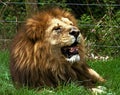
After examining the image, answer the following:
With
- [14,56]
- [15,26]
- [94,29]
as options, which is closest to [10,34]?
[15,26]

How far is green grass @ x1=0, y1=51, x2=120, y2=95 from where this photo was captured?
5.39 m

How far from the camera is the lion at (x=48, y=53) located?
560cm

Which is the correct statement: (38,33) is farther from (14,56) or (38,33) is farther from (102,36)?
(102,36)

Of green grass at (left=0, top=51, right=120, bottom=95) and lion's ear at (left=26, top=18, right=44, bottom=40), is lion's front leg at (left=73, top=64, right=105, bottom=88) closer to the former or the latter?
green grass at (left=0, top=51, right=120, bottom=95)

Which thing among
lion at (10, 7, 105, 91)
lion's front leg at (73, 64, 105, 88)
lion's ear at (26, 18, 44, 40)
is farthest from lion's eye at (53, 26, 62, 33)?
lion's front leg at (73, 64, 105, 88)

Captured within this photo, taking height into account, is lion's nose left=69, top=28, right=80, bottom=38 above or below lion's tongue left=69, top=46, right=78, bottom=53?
above

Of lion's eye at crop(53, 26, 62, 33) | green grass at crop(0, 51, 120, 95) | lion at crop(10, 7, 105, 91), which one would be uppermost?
lion's eye at crop(53, 26, 62, 33)

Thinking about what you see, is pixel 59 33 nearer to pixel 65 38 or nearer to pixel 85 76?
pixel 65 38

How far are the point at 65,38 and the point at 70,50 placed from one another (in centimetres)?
16

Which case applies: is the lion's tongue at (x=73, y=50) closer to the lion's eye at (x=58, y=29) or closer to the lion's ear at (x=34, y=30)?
the lion's eye at (x=58, y=29)

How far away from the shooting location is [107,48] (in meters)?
8.79

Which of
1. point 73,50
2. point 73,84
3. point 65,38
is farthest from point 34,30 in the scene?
point 73,84

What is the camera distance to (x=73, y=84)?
18.2 ft

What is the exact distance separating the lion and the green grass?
6.4 inches
